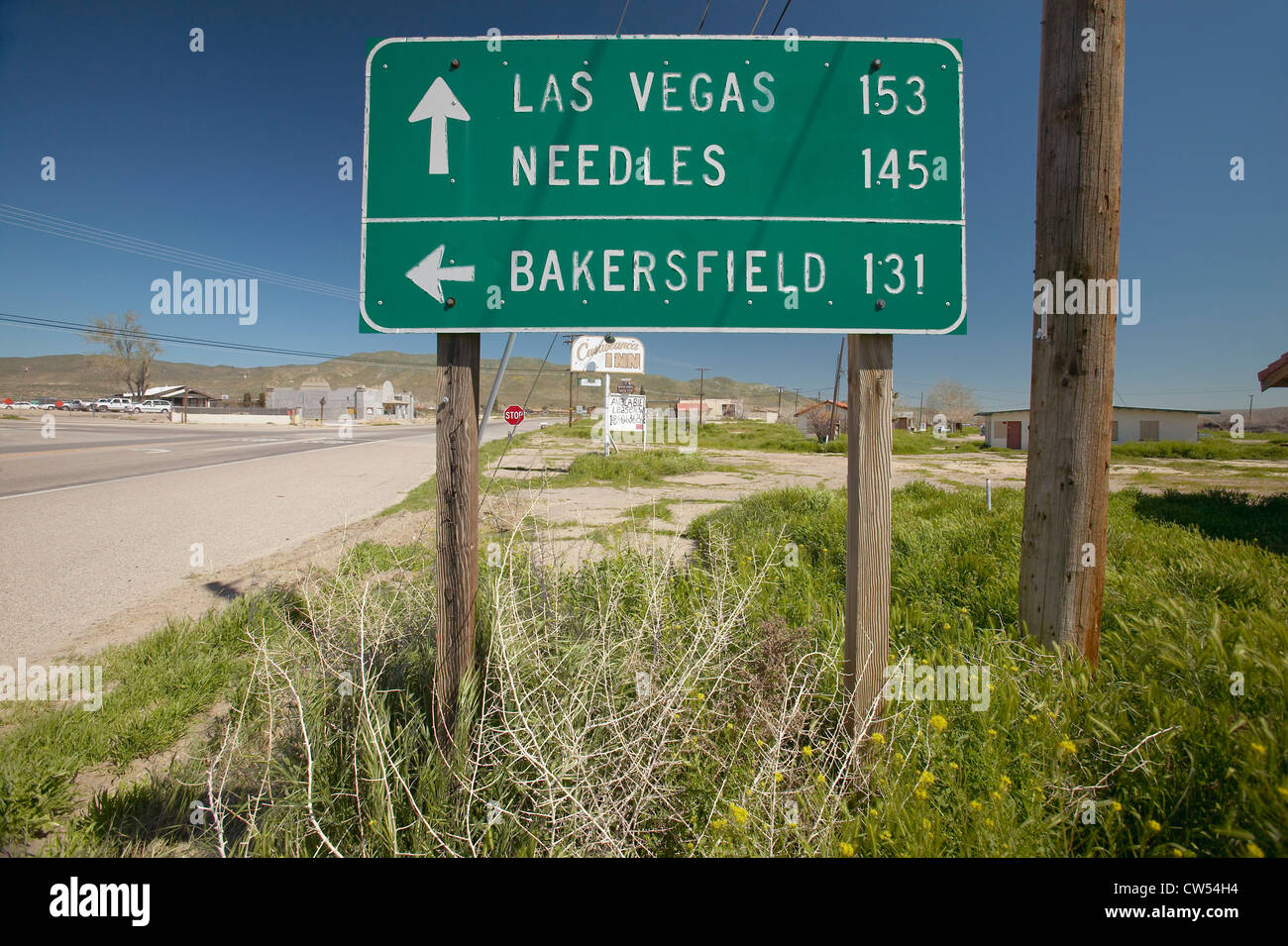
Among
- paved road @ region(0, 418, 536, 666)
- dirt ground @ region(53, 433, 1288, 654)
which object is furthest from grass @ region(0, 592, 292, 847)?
paved road @ region(0, 418, 536, 666)

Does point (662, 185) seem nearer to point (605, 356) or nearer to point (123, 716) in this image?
point (123, 716)

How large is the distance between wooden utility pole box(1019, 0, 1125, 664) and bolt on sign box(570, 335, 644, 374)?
14.8 m

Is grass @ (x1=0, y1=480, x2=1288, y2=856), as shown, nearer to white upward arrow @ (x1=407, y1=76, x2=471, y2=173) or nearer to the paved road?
white upward arrow @ (x1=407, y1=76, x2=471, y2=173)

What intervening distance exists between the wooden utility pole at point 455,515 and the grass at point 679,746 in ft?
0.45

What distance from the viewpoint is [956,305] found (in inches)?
90.3

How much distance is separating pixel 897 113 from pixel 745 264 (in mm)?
876

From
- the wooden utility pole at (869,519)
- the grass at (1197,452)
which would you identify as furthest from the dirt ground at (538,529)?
the grass at (1197,452)

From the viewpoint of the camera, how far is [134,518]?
7973 mm

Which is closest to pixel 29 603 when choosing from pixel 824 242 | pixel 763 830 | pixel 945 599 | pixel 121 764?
pixel 121 764

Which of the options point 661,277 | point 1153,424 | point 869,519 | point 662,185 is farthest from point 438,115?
point 1153,424

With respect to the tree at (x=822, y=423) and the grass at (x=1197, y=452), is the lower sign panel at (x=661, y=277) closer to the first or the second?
the grass at (x=1197, y=452)

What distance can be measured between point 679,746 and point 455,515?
1279mm

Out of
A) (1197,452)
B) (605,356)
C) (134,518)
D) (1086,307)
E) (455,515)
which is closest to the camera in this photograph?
(455,515)

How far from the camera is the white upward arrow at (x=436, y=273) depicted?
7.47 ft
